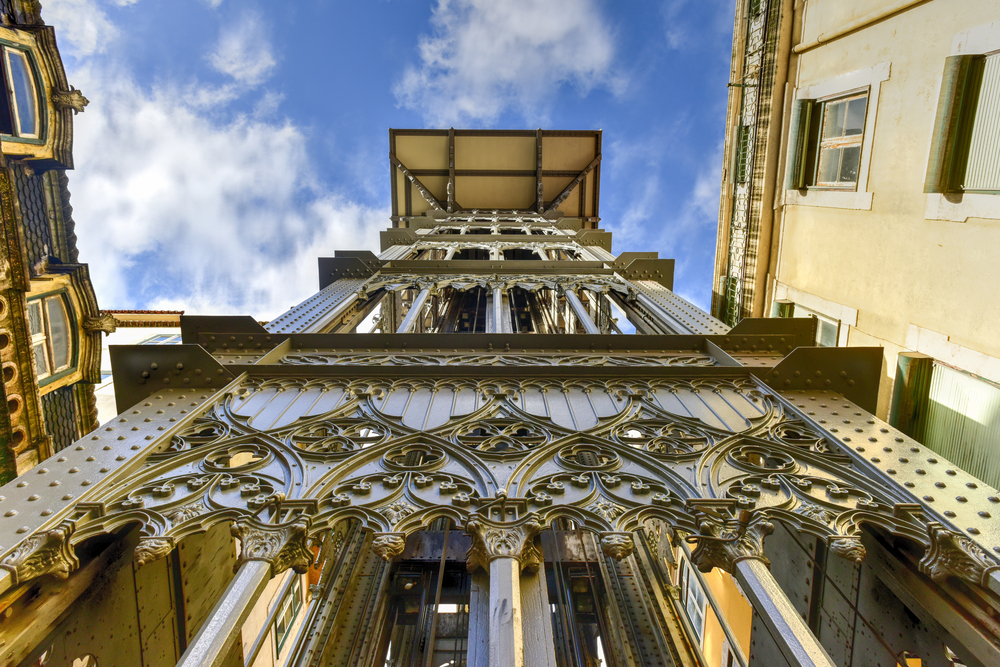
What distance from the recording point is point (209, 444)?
4.42 m

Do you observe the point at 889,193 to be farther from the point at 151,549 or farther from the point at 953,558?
the point at 151,549

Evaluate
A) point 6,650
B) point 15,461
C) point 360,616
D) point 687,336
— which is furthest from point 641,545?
point 15,461

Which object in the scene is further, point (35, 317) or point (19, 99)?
point (35, 317)

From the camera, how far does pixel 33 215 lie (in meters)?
13.1

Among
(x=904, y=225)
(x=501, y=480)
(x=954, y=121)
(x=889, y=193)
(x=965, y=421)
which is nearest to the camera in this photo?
(x=501, y=480)

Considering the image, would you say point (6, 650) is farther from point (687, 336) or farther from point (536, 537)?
point (687, 336)

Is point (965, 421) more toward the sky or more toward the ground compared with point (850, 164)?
more toward the ground

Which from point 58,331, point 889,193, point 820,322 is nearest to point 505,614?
point 889,193

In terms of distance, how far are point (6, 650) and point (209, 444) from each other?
1724 millimetres

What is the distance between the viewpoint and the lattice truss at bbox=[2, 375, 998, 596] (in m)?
3.34

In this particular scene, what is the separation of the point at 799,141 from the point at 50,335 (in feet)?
61.4

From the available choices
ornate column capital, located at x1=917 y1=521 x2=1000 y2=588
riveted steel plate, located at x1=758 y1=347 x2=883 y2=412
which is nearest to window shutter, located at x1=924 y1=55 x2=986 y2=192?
riveted steel plate, located at x1=758 y1=347 x2=883 y2=412

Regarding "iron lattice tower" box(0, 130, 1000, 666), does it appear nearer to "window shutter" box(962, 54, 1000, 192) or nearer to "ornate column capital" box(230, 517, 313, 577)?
"ornate column capital" box(230, 517, 313, 577)

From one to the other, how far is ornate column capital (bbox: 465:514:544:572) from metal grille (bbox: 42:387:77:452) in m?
15.0
